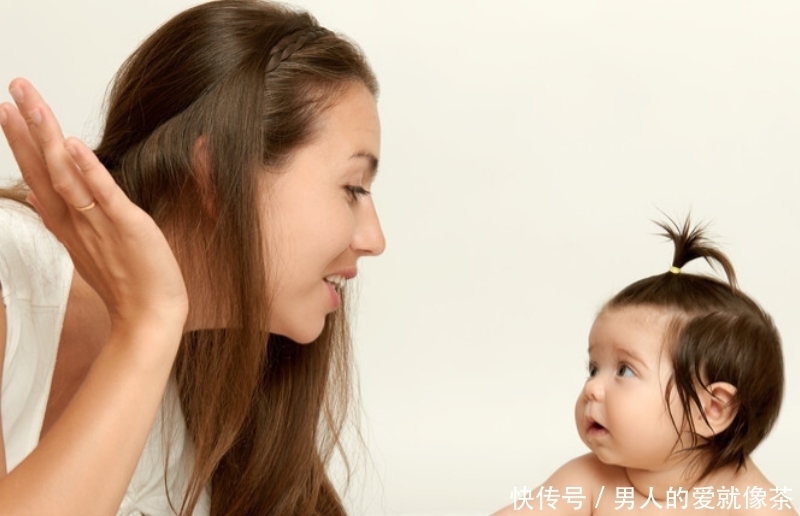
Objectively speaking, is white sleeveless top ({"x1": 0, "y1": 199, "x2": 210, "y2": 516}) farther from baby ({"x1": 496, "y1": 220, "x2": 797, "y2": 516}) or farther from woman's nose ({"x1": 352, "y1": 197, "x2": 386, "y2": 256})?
baby ({"x1": 496, "y1": 220, "x2": 797, "y2": 516})

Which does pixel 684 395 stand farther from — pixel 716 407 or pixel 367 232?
pixel 367 232

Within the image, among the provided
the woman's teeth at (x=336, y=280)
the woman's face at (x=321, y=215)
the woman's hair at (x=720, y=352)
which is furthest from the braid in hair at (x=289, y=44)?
the woman's hair at (x=720, y=352)

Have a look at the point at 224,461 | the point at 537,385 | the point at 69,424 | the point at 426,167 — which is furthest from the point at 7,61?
the point at 69,424

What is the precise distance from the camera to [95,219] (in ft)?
5.68

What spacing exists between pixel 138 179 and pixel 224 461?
0.73m

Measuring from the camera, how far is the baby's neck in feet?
8.44

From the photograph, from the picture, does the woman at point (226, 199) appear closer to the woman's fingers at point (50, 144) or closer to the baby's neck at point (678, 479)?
the woman's fingers at point (50, 144)

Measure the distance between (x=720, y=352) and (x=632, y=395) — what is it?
189 millimetres

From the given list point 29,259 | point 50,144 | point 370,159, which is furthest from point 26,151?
point 370,159

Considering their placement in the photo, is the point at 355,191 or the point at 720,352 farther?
the point at 720,352

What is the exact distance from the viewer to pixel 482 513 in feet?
10.8

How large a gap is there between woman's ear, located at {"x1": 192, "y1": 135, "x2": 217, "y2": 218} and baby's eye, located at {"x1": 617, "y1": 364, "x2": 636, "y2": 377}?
86 cm

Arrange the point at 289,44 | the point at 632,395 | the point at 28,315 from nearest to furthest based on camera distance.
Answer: the point at 28,315, the point at 289,44, the point at 632,395

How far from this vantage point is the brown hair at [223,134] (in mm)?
2143
